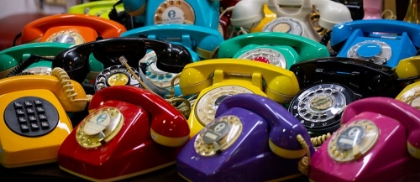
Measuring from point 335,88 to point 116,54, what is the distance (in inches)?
18.7

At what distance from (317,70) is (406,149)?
0.33 m

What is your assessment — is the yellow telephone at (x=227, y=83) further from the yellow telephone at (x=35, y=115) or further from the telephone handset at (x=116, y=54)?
the yellow telephone at (x=35, y=115)

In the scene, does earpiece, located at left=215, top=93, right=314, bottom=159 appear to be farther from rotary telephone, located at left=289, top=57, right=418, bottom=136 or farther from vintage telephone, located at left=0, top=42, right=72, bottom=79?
vintage telephone, located at left=0, top=42, right=72, bottom=79

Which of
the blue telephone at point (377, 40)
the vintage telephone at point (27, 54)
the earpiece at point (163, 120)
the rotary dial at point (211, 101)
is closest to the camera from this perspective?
the earpiece at point (163, 120)

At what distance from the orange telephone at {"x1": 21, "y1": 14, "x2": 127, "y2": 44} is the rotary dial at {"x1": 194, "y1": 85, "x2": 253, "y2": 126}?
533 millimetres

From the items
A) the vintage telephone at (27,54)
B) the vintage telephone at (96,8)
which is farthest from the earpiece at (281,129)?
the vintage telephone at (96,8)

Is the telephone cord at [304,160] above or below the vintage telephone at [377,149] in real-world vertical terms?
below

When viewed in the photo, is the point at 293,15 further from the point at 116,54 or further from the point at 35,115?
the point at 35,115

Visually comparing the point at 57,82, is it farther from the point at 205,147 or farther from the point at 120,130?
the point at 205,147

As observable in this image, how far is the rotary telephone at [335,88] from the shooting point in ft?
3.31

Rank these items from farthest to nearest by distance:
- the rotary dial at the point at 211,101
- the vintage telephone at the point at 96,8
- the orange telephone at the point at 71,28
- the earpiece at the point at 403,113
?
the vintage telephone at the point at 96,8 < the orange telephone at the point at 71,28 < the rotary dial at the point at 211,101 < the earpiece at the point at 403,113

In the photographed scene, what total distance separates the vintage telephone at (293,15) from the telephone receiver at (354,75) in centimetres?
34

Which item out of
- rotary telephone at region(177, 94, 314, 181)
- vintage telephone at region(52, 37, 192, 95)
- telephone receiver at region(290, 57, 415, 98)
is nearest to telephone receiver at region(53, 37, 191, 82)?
vintage telephone at region(52, 37, 192, 95)

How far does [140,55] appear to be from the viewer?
1288 mm
